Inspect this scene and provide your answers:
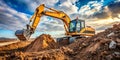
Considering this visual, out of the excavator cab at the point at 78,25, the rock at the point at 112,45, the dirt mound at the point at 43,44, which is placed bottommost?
the dirt mound at the point at 43,44

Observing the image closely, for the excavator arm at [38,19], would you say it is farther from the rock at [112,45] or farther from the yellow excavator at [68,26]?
the rock at [112,45]

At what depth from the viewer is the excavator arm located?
16.6 m

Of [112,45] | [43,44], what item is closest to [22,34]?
[43,44]

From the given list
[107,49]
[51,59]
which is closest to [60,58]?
[51,59]

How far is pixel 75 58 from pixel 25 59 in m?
2.68

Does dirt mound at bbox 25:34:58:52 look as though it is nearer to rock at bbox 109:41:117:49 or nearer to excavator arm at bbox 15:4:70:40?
excavator arm at bbox 15:4:70:40

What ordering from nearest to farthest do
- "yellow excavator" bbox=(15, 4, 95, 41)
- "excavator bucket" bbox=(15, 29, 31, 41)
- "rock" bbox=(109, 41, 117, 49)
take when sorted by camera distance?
"rock" bbox=(109, 41, 117, 49) < "excavator bucket" bbox=(15, 29, 31, 41) < "yellow excavator" bbox=(15, 4, 95, 41)

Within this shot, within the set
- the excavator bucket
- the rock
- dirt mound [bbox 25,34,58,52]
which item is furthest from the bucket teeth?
the rock

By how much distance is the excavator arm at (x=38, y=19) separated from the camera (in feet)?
54.3

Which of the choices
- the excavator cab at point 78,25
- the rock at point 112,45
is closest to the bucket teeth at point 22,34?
the excavator cab at point 78,25

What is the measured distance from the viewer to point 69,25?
1956 centimetres

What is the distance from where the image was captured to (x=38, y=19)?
1900 cm

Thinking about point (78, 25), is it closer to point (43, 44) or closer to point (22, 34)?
point (43, 44)

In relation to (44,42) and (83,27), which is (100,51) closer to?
(44,42)
